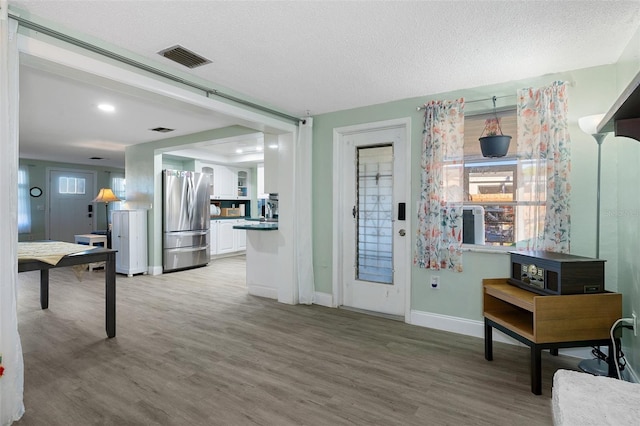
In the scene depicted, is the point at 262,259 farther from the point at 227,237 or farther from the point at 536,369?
the point at 227,237

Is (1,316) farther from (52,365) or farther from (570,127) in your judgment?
(570,127)

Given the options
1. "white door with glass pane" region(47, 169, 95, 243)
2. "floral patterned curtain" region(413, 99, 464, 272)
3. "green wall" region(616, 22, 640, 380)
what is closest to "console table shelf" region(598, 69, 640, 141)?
"green wall" region(616, 22, 640, 380)

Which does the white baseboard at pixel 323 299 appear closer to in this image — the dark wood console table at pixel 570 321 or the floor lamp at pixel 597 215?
the dark wood console table at pixel 570 321

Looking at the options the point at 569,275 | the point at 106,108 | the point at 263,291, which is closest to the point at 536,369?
the point at 569,275

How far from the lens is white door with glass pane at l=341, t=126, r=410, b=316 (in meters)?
3.76

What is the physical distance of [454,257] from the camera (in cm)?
325

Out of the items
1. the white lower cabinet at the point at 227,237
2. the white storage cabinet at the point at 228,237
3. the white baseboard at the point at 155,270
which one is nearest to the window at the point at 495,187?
the white baseboard at the point at 155,270

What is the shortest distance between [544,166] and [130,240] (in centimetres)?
614

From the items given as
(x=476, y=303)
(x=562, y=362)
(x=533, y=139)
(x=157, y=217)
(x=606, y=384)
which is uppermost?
(x=533, y=139)

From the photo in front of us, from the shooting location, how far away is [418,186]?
3504mm

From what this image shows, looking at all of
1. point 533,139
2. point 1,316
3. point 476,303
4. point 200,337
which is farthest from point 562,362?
point 1,316

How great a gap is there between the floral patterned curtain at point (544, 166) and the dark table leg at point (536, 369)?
0.99 metres

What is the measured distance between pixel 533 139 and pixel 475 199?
72cm

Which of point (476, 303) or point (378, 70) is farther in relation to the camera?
point (476, 303)
